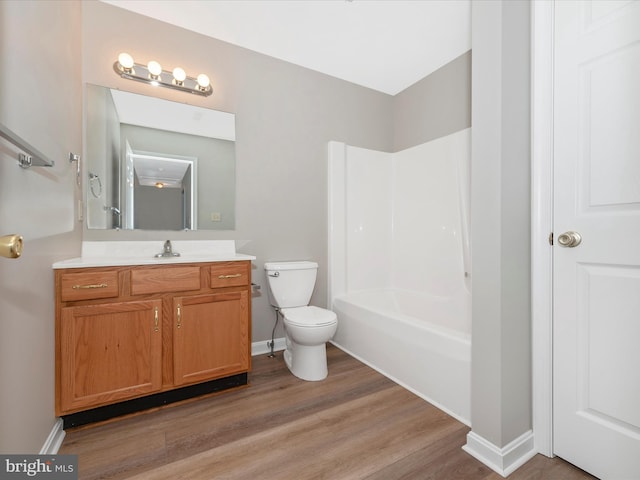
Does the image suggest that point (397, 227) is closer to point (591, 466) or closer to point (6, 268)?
point (591, 466)

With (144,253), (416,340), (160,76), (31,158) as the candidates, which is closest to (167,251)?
(144,253)

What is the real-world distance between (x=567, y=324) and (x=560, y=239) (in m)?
0.38

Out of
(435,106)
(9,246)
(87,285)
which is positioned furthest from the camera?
(435,106)

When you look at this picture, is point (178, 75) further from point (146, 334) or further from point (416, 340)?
point (416, 340)

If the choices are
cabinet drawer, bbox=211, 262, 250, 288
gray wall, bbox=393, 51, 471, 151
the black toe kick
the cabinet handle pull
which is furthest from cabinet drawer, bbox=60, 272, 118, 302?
gray wall, bbox=393, 51, 471, 151

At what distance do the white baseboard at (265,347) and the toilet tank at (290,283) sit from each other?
1.11ft

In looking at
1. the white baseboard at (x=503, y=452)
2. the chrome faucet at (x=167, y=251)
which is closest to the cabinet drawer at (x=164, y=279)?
the chrome faucet at (x=167, y=251)

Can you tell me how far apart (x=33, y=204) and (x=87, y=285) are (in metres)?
0.50

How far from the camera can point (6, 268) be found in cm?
103

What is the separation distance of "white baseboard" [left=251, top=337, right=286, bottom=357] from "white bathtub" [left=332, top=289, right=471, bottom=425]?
49cm

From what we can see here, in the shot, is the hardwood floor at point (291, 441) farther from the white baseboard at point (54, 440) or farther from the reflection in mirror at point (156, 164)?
the reflection in mirror at point (156, 164)

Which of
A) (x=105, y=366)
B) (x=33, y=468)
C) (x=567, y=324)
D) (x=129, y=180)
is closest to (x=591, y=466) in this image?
(x=567, y=324)

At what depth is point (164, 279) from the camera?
5.71ft

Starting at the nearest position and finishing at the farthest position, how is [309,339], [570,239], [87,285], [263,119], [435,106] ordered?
[570,239]
[87,285]
[309,339]
[263,119]
[435,106]
